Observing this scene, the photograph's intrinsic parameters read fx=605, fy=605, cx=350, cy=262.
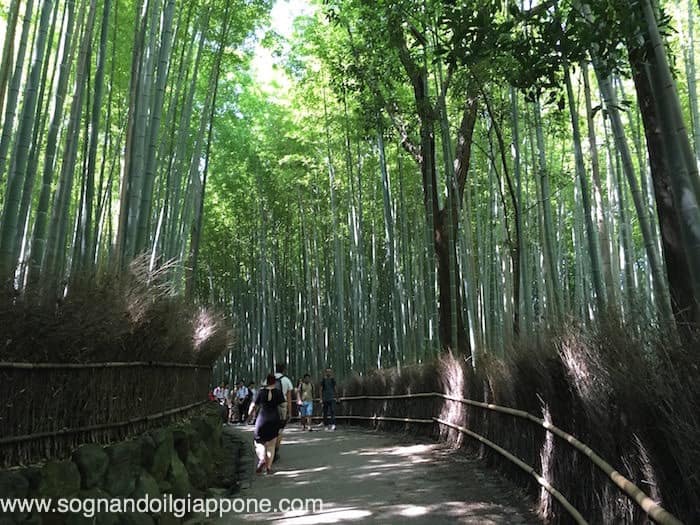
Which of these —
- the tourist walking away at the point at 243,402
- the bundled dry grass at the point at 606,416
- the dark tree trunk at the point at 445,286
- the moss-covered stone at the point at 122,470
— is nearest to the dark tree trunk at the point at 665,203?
the bundled dry grass at the point at 606,416

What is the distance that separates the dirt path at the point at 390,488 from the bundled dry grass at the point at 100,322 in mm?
1400

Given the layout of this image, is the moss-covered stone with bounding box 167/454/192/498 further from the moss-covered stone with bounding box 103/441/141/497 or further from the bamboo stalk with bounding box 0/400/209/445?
the moss-covered stone with bounding box 103/441/141/497

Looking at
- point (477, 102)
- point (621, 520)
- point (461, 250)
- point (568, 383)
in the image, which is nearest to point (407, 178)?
point (461, 250)

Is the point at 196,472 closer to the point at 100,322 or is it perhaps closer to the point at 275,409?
the point at 275,409

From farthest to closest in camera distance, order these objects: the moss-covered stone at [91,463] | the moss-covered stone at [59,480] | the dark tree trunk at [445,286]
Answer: the dark tree trunk at [445,286] < the moss-covered stone at [91,463] < the moss-covered stone at [59,480]

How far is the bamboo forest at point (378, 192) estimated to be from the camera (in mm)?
2775

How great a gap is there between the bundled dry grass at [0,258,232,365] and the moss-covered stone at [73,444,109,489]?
49cm

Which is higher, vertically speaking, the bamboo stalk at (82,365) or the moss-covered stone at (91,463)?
the bamboo stalk at (82,365)

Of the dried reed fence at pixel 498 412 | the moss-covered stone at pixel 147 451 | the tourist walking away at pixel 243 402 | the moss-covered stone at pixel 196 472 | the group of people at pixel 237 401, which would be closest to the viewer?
the dried reed fence at pixel 498 412

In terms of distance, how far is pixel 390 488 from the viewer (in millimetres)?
4883

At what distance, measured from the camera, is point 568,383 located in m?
3.48

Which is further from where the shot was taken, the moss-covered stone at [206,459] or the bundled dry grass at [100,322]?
the moss-covered stone at [206,459]

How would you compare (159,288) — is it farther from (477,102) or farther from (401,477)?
(477,102)

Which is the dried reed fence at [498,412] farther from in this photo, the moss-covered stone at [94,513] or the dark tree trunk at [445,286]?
the moss-covered stone at [94,513]
